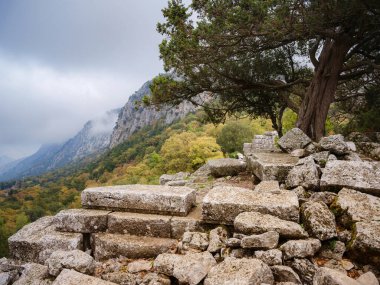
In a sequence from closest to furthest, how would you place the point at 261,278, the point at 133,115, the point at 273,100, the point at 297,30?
the point at 261,278 → the point at 297,30 → the point at 273,100 → the point at 133,115

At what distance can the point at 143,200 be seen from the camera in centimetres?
434

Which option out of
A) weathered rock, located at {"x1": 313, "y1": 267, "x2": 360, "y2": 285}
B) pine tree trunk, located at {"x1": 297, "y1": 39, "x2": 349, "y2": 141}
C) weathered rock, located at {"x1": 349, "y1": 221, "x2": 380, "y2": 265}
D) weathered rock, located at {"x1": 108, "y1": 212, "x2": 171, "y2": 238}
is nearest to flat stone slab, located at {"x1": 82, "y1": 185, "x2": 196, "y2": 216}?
weathered rock, located at {"x1": 108, "y1": 212, "x2": 171, "y2": 238}

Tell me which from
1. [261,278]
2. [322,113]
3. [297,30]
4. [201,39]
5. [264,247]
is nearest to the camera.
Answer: [261,278]

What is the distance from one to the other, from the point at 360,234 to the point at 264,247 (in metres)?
1.07

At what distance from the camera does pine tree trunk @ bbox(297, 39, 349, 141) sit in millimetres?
8000

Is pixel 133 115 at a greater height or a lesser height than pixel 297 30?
greater

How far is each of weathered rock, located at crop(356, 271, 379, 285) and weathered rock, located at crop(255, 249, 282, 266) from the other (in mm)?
742

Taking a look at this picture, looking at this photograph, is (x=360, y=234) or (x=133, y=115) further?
(x=133, y=115)

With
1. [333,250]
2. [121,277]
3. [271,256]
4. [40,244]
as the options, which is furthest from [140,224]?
[333,250]

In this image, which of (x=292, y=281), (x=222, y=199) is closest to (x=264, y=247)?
Result: (x=292, y=281)

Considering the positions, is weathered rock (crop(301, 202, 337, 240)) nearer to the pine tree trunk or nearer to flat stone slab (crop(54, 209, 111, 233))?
flat stone slab (crop(54, 209, 111, 233))

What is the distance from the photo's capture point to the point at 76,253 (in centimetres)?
342

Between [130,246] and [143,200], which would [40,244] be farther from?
[143,200]

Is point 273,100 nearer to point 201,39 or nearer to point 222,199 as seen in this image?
point 201,39
